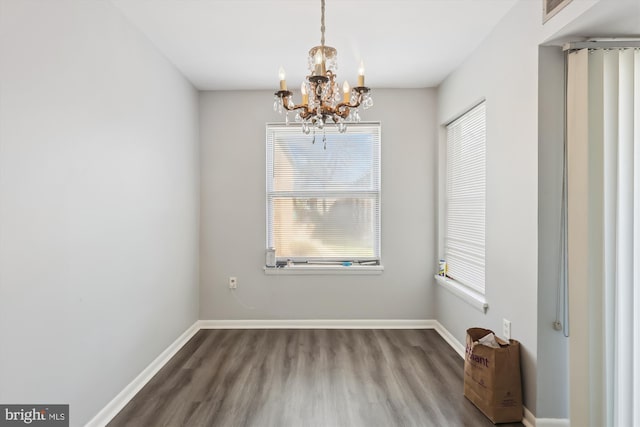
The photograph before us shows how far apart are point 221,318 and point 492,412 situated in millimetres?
2663

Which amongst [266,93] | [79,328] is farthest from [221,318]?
[266,93]

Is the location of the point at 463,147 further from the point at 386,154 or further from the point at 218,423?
the point at 218,423

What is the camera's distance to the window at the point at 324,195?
3629 mm

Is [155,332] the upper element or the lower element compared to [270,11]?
lower

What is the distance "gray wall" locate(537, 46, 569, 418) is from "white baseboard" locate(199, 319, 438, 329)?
66.0 inches

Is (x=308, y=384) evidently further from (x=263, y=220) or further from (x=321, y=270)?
(x=263, y=220)

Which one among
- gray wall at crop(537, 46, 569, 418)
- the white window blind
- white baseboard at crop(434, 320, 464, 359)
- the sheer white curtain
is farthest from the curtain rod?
white baseboard at crop(434, 320, 464, 359)

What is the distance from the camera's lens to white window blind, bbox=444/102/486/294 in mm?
2729

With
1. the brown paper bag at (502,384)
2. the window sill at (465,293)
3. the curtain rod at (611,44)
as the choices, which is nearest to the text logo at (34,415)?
the brown paper bag at (502,384)

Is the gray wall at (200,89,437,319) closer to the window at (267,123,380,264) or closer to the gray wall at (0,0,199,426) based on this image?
the window at (267,123,380,264)

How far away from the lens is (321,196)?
3.62 metres

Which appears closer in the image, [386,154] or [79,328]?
[79,328]

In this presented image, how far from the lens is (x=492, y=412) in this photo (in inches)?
78.8

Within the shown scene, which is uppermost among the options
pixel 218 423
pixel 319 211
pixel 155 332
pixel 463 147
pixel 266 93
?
pixel 266 93
